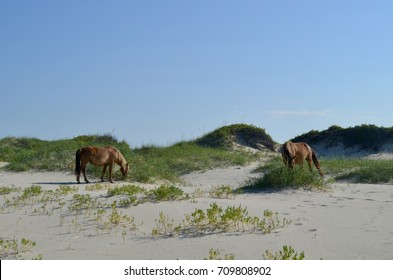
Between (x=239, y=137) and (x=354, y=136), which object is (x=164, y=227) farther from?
(x=354, y=136)

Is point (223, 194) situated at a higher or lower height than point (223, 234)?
higher

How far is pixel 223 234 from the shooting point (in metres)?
6.03

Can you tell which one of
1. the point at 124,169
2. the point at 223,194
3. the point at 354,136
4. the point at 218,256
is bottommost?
the point at 218,256

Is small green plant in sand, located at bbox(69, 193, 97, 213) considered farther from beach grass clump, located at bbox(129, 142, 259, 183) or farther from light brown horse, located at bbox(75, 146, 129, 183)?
beach grass clump, located at bbox(129, 142, 259, 183)

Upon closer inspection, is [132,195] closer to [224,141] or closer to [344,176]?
[344,176]

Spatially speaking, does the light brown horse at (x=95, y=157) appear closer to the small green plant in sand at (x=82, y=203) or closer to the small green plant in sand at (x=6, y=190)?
the small green plant in sand at (x=6, y=190)

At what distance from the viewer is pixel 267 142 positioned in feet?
97.4

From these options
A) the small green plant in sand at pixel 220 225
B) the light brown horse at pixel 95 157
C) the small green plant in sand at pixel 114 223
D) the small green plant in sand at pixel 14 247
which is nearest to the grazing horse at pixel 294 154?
the light brown horse at pixel 95 157

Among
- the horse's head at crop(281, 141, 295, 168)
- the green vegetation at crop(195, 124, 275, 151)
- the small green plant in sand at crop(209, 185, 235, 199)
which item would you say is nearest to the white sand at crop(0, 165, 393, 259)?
the small green plant in sand at crop(209, 185, 235, 199)

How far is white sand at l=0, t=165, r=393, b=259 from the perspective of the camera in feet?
17.5

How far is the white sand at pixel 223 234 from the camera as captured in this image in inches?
210

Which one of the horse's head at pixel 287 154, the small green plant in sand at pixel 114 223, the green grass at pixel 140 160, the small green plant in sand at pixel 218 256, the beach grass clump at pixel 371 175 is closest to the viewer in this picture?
the small green plant in sand at pixel 218 256

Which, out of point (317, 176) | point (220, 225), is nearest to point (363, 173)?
point (317, 176)
